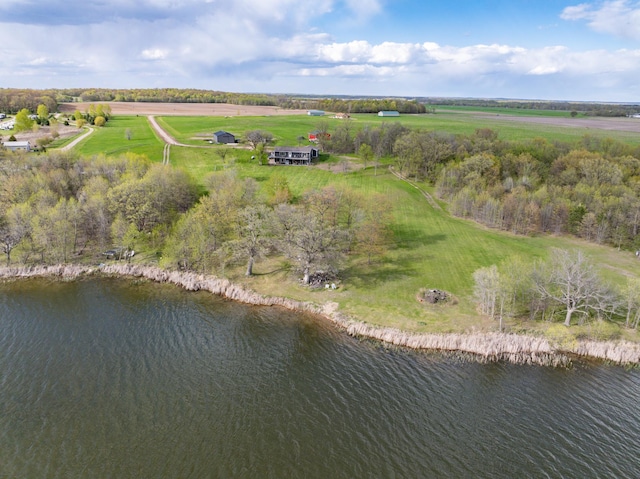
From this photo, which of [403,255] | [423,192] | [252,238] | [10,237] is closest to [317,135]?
[423,192]

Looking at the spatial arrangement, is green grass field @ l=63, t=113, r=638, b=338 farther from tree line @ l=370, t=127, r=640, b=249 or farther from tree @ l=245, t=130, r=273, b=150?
tree @ l=245, t=130, r=273, b=150

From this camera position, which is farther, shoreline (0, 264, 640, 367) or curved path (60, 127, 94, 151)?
curved path (60, 127, 94, 151)

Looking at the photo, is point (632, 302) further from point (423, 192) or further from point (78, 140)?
point (78, 140)

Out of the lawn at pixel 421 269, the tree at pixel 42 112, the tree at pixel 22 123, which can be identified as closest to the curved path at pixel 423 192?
the lawn at pixel 421 269

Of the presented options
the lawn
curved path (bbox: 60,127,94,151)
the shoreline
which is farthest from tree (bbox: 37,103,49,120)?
the shoreline

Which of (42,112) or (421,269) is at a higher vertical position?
(42,112)

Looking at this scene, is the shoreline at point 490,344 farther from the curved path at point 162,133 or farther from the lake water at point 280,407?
the curved path at point 162,133
